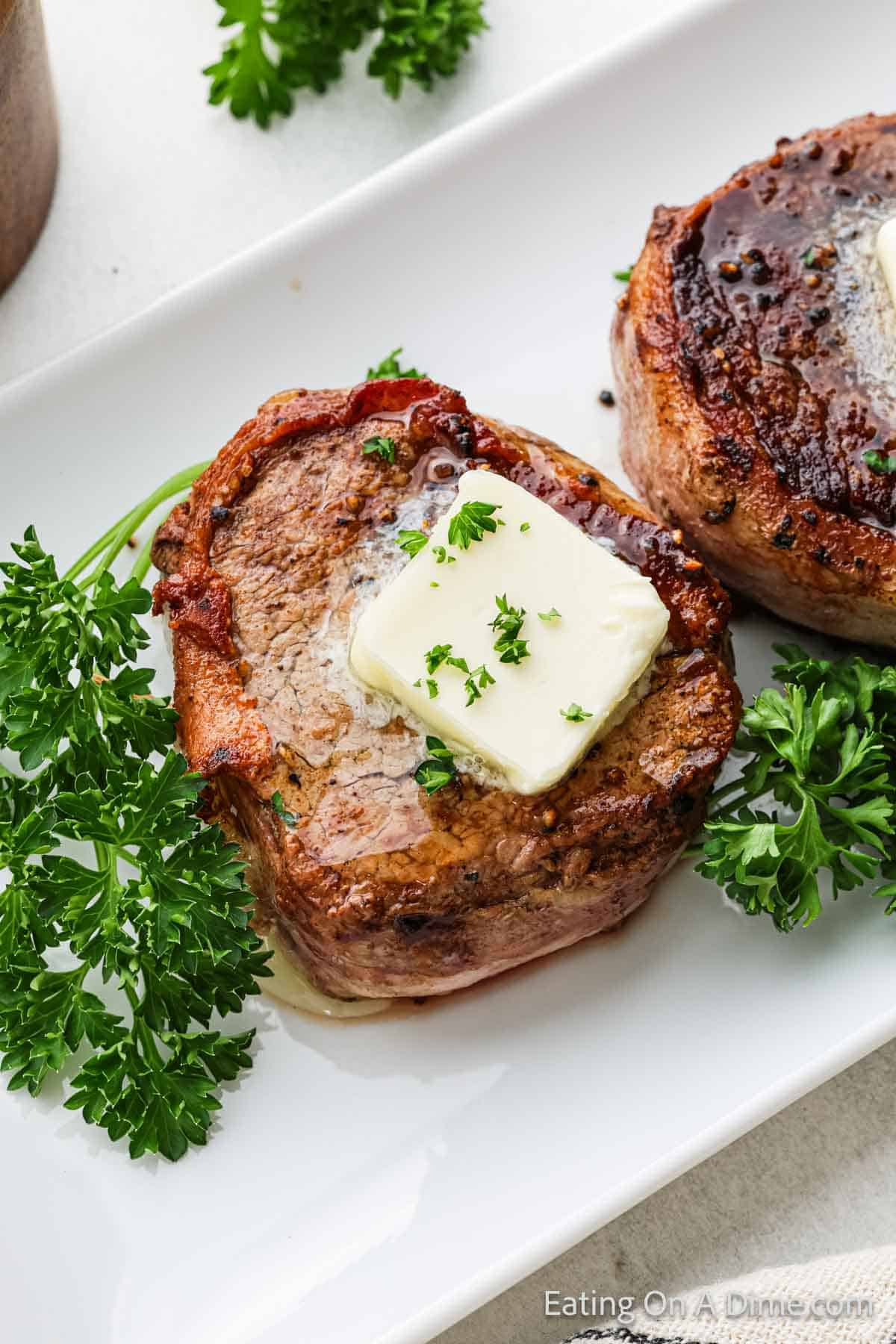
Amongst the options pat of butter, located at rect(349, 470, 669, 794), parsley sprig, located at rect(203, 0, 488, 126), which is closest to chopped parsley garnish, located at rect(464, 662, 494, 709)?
pat of butter, located at rect(349, 470, 669, 794)

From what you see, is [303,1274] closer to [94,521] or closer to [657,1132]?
[657,1132]

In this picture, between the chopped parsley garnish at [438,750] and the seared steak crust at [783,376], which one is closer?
the chopped parsley garnish at [438,750]

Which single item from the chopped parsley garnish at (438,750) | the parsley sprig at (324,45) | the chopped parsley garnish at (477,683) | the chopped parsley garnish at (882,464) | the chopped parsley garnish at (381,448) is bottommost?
the chopped parsley garnish at (882,464)

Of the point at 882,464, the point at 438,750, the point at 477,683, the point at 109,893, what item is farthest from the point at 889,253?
the point at 109,893

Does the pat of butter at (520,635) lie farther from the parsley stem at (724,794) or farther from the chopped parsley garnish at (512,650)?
the parsley stem at (724,794)

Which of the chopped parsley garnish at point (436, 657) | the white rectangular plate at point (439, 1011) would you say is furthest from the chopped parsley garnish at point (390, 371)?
the chopped parsley garnish at point (436, 657)

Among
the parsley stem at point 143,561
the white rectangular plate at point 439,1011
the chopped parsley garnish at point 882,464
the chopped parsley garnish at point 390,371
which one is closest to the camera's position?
the white rectangular plate at point 439,1011

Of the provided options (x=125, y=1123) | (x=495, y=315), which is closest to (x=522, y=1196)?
(x=125, y=1123)
